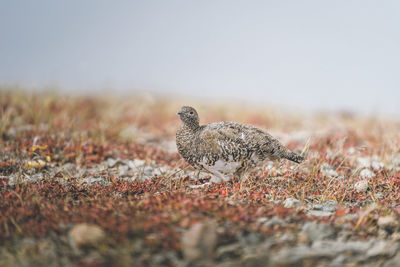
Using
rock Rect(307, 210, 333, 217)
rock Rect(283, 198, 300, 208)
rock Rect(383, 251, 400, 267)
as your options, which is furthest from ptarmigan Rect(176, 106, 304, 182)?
rock Rect(383, 251, 400, 267)

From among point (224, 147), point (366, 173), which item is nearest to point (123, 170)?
point (224, 147)

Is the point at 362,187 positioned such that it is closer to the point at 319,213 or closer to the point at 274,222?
the point at 319,213

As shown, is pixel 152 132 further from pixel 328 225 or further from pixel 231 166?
pixel 328 225

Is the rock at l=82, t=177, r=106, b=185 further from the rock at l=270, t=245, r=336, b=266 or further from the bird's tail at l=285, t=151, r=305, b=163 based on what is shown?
the rock at l=270, t=245, r=336, b=266

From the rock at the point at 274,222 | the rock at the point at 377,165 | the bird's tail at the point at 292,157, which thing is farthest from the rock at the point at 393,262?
the rock at the point at 377,165

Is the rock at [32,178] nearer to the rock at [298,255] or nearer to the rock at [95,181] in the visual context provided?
the rock at [95,181]

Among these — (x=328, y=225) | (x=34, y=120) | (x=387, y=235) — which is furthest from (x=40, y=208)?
(x=34, y=120)

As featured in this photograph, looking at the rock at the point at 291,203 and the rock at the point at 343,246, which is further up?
the rock at the point at 291,203
